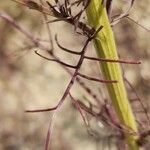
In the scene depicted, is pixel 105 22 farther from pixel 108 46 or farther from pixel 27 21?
pixel 27 21

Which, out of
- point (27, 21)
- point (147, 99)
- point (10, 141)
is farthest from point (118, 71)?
point (27, 21)

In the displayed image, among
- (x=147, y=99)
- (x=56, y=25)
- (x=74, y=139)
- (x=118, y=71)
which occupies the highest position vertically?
(x=56, y=25)

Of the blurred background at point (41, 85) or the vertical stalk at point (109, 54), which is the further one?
the blurred background at point (41, 85)

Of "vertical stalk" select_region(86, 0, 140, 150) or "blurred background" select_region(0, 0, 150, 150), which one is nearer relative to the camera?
"vertical stalk" select_region(86, 0, 140, 150)
